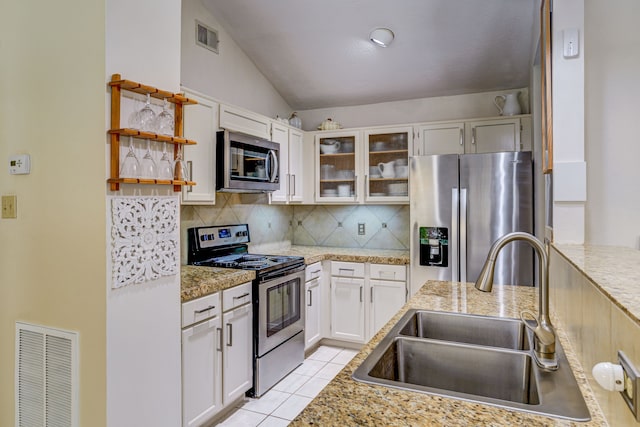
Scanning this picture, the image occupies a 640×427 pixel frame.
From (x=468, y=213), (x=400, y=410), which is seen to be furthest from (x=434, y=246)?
(x=400, y=410)

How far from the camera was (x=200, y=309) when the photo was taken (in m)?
2.26

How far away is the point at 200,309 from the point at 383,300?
1.84m

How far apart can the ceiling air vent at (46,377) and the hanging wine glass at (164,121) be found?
0.99 metres

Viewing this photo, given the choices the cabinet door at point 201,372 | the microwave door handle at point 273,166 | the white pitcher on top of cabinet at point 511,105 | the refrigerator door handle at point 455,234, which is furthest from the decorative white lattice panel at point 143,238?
the white pitcher on top of cabinet at point 511,105

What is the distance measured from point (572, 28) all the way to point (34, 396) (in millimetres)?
2991

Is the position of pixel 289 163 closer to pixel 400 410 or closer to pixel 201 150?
pixel 201 150

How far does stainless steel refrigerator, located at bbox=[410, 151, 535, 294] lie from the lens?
10.1 ft

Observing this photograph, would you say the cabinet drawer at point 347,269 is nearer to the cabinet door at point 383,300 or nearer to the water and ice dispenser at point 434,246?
the cabinet door at point 383,300

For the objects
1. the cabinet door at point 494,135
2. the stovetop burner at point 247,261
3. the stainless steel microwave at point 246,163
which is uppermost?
the cabinet door at point 494,135

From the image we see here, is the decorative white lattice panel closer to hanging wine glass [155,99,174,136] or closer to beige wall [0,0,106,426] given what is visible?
beige wall [0,0,106,426]

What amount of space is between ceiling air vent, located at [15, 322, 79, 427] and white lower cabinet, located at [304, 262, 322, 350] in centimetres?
193

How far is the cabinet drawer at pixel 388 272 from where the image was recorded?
3.55 metres

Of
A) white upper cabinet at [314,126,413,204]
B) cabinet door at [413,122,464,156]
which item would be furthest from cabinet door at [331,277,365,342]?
cabinet door at [413,122,464,156]

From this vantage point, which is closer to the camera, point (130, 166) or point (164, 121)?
point (130, 166)
